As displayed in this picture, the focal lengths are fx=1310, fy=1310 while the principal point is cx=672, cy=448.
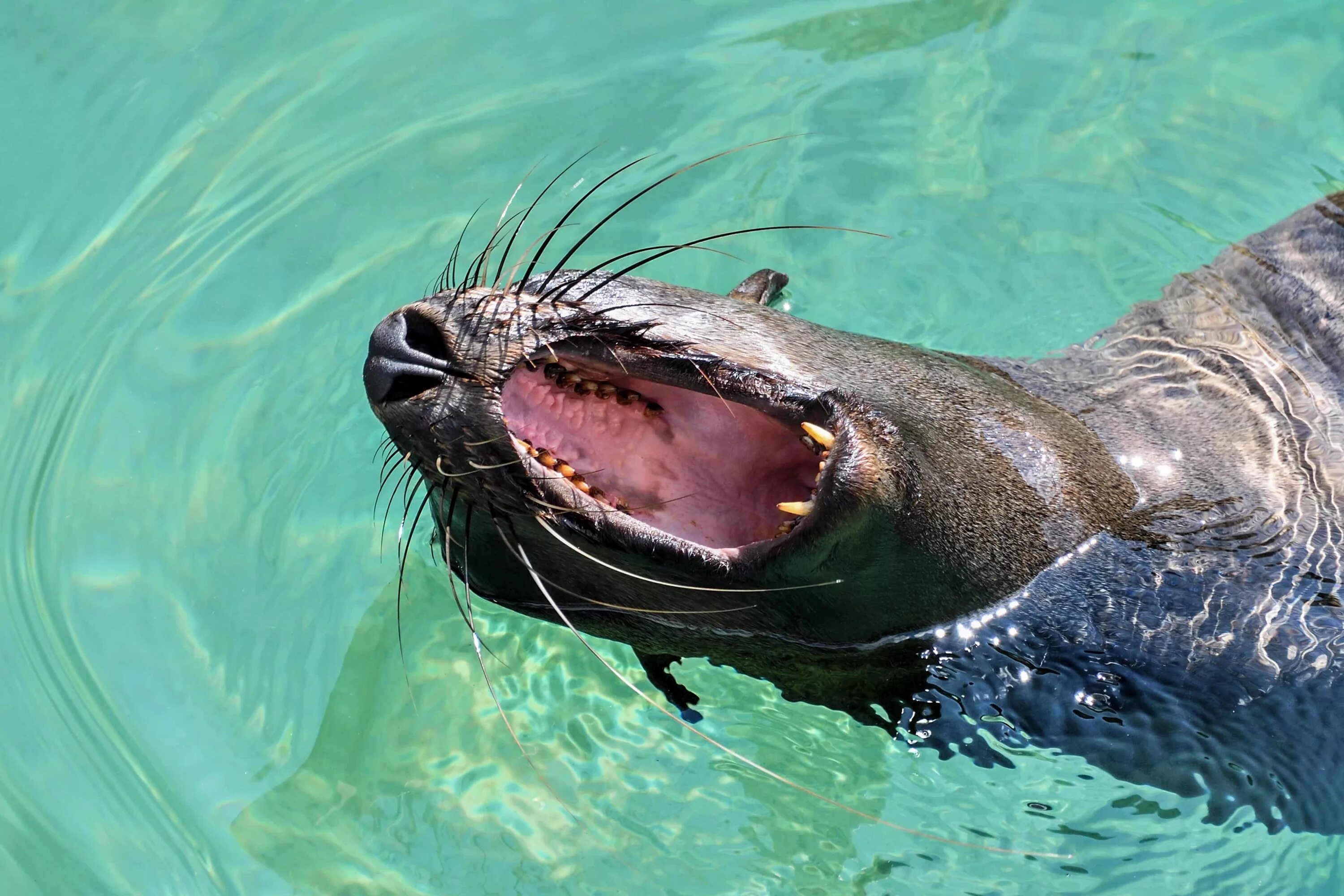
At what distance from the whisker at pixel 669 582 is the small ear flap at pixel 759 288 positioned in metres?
1.15

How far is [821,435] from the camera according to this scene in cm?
291

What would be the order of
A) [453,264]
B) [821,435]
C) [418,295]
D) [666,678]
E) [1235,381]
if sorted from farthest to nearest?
[418,295]
[453,264]
[1235,381]
[666,678]
[821,435]

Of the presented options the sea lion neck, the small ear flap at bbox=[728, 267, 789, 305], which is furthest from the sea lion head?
the small ear flap at bbox=[728, 267, 789, 305]

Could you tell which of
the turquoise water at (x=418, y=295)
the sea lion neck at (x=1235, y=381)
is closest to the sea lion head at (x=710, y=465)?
the sea lion neck at (x=1235, y=381)

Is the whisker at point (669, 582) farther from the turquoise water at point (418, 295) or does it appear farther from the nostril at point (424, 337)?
the turquoise water at point (418, 295)

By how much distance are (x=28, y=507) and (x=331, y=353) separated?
1.45 meters

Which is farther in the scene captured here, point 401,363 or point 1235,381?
point 1235,381

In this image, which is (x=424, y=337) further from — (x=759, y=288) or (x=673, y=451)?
(x=759, y=288)

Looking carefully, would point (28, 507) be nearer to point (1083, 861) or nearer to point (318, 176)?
point (318, 176)

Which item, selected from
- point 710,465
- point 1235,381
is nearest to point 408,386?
point 710,465

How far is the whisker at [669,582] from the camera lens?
2951mm

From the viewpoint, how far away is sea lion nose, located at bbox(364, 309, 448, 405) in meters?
2.99

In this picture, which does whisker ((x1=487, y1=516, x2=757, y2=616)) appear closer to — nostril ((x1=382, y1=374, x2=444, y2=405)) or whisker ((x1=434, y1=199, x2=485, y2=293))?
nostril ((x1=382, y1=374, x2=444, y2=405))

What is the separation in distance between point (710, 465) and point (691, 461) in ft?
0.17
